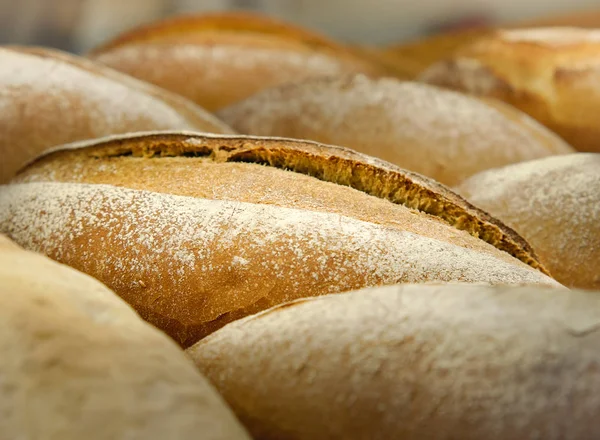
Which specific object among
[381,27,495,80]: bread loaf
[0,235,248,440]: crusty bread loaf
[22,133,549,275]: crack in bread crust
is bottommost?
[0,235,248,440]: crusty bread loaf

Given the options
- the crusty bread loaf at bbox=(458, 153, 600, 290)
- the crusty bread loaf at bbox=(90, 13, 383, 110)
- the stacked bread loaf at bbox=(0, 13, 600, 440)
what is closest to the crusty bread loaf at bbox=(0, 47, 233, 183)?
the stacked bread loaf at bbox=(0, 13, 600, 440)

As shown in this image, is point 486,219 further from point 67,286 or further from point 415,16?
point 415,16

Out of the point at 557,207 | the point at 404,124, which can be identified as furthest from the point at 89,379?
the point at 404,124

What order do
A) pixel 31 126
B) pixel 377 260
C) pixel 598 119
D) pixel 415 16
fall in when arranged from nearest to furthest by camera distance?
pixel 377 260 → pixel 31 126 → pixel 598 119 → pixel 415 16

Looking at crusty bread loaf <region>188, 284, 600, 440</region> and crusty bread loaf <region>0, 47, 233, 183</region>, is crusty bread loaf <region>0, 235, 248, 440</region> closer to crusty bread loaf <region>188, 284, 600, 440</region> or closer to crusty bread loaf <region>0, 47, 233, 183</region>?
crusty bread loaf <region>188, 284, 600, 440</region>

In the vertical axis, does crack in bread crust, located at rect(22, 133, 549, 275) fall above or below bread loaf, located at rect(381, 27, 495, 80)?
below

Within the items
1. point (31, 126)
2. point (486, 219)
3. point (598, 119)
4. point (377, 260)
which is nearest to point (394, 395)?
point (377, 260)

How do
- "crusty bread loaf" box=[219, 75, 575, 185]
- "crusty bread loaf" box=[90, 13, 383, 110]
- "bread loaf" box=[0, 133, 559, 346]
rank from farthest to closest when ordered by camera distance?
"crusty bread loaf" box=[90, 13, 383, 110] → "crusty bread loaf" box=[219, 75, 575, 185] → "bread loaf" box=[0, 133, 559, 346]
